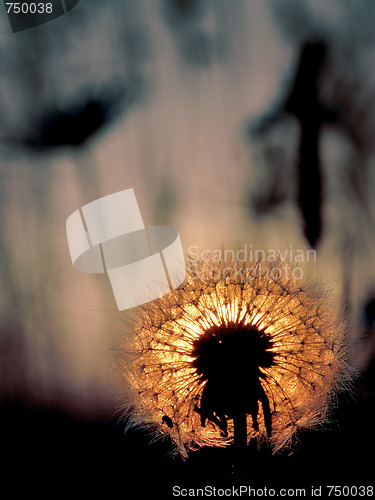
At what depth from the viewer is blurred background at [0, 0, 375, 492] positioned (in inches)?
56.1

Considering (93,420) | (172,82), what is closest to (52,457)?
(93,420)

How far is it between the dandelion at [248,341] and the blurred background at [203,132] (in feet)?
0.55

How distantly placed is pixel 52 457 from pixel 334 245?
1.15 meters

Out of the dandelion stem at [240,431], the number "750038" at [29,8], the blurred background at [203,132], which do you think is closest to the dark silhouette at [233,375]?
the dandelion stem at [240,431]

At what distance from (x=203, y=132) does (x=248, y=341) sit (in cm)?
66

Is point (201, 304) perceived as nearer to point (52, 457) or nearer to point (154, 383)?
point (154, 383)

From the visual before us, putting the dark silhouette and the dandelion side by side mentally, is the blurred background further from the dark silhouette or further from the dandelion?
the dark silhouette

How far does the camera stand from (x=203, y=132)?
145 cm

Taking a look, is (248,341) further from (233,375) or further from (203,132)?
(203,132)

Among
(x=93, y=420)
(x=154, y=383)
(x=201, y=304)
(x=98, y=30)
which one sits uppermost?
(x=98, y=30)

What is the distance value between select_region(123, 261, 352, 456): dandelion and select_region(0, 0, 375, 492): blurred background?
0.17 m

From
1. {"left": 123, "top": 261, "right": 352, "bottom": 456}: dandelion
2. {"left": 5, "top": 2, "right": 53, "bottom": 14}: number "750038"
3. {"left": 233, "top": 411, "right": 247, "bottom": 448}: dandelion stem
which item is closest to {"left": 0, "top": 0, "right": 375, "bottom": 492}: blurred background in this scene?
{"left": 5, "top": 2, "right": 53, "bottom": 14}: number "750038"

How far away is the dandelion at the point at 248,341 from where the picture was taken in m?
1.23

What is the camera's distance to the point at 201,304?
1263 mm
